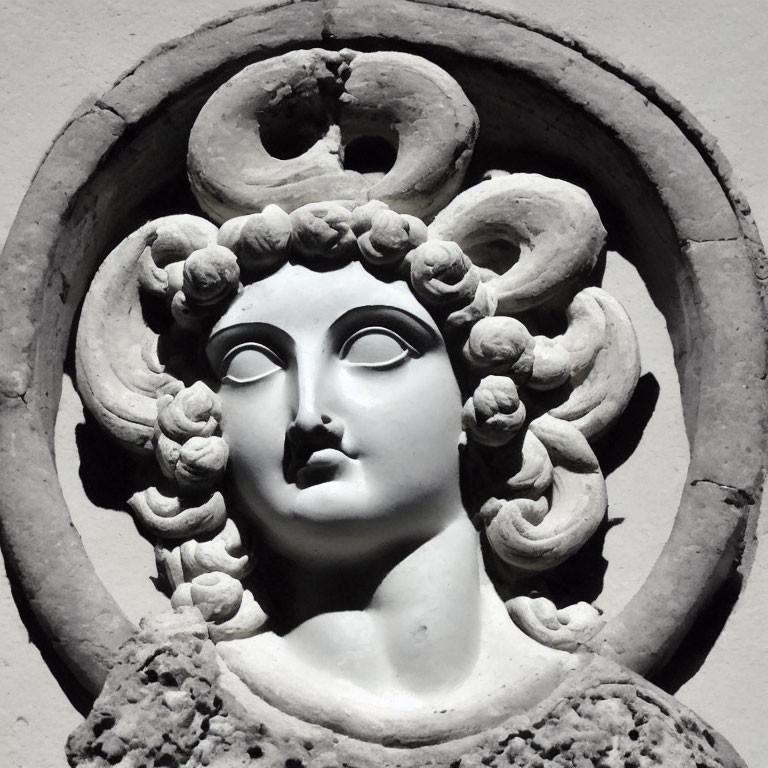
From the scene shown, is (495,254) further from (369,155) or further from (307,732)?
(307,732)

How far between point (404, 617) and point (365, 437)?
346 millimetres

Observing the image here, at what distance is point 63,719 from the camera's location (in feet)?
10.7

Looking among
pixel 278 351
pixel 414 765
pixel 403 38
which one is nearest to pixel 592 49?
pixel 403 38

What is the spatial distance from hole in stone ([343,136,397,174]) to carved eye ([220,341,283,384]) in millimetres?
538

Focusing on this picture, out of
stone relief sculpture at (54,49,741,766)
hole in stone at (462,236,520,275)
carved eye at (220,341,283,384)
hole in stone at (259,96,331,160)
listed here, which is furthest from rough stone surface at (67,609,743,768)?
hole in stone at (259,96,331,160)

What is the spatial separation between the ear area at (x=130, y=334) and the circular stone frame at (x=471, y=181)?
81 mm

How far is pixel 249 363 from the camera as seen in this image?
3344 millimetres

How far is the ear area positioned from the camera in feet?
11.2

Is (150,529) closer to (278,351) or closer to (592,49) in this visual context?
(278,351)

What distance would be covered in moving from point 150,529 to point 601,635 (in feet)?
2.93

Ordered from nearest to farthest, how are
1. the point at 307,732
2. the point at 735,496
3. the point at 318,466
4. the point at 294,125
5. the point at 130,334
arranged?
the point at 307,732, the point at 318,466, the point at 735,496, the point at 130,334, the point at 294,125

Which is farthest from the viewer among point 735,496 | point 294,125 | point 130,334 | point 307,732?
point 294,125

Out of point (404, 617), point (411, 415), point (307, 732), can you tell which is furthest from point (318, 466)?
point (307, 732)

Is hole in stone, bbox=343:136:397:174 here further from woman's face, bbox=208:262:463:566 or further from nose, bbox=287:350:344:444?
nose, bbox=287:350:344:444
